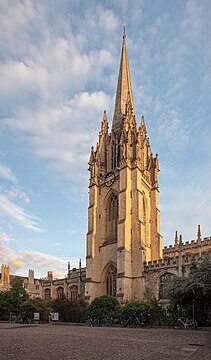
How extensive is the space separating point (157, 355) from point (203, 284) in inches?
497

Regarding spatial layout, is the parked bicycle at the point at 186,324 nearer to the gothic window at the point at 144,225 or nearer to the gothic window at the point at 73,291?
the gothic window at the point at 144,225

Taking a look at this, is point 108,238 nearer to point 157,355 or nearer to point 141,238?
point 141,238

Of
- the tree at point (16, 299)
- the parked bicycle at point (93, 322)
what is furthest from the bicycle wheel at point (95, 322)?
the tree at point (16, 299)

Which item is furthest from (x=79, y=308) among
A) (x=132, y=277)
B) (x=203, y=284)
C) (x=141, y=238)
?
(x=203, y=284)

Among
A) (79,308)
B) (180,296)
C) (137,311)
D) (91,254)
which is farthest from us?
(91,254)

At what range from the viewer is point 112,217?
148ft

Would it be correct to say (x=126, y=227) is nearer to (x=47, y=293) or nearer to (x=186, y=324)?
(x=186, y=324)

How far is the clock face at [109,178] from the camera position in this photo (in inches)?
1810

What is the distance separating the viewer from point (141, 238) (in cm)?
3912

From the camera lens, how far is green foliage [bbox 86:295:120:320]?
29.6m

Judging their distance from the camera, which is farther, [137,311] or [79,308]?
[79,308]

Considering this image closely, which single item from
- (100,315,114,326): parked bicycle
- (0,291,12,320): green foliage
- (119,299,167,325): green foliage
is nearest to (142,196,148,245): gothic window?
(100,315,114,326): parked bicycle

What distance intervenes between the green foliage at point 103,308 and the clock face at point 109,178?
17.5 metres

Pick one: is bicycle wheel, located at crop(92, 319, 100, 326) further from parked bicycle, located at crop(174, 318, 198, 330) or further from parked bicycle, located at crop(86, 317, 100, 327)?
parked bicycle, located at crop(174, 318, 198, 330)
